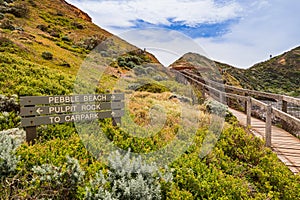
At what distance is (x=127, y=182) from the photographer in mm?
3553

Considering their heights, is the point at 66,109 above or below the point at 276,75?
below

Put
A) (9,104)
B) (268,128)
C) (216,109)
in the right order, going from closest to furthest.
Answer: (268,128) → (9,104) → (216,109)

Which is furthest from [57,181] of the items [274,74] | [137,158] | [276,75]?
[274,74]

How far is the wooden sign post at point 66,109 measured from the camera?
510 centimetres

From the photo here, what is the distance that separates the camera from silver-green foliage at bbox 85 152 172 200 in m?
3.33

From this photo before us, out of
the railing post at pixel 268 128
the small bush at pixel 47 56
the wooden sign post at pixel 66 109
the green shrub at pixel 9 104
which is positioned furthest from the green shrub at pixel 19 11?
the railing post at pixel 268 128

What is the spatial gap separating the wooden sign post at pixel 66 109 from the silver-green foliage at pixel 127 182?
2.05 m

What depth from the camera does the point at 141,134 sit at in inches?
230

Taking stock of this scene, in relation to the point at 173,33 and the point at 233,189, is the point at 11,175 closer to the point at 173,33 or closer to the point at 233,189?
the point at 233,189

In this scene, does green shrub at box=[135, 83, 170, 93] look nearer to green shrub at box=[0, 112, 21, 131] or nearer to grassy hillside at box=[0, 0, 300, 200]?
grassy hillside at box=[0, 0, 300, 200]

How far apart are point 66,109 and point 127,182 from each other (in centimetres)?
247

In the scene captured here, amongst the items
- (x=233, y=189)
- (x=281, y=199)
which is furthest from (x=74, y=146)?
(x=281, y=199)

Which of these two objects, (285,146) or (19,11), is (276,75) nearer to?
(19,11)

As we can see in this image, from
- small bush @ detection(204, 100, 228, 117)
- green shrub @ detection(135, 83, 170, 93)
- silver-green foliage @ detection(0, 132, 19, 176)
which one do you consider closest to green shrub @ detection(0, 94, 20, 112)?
silver-green foliage @ detection(0, 132, 19, 176)
